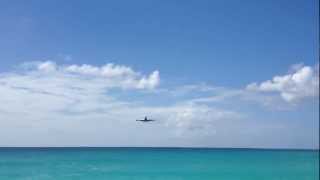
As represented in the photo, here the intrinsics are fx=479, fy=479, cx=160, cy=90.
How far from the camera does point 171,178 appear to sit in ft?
93.2

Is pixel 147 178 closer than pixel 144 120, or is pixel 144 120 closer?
pixel 144 120

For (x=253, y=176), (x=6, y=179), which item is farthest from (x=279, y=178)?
(x=6, y=179)

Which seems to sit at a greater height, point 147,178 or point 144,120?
point 144,120

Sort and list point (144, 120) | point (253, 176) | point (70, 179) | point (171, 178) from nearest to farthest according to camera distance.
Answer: point (144, 120) < point (70, 179) < point (171, 178) < point (253, 176)

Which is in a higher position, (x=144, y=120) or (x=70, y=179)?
(x=144, y=120)

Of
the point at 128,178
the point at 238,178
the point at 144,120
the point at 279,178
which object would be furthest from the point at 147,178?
the point at 144,120

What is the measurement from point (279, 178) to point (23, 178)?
50.2 ft

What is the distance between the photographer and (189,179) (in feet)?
94.1

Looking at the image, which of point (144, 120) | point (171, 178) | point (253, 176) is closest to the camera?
point (144, 120)

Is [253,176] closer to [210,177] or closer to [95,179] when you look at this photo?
[210,177]

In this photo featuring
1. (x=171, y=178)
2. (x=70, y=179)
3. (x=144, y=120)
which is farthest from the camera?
(x=171, y=178)

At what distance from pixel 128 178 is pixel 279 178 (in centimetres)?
929

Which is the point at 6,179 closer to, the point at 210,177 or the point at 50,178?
the point at 50,178

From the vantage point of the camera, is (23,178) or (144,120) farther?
(23,178)
